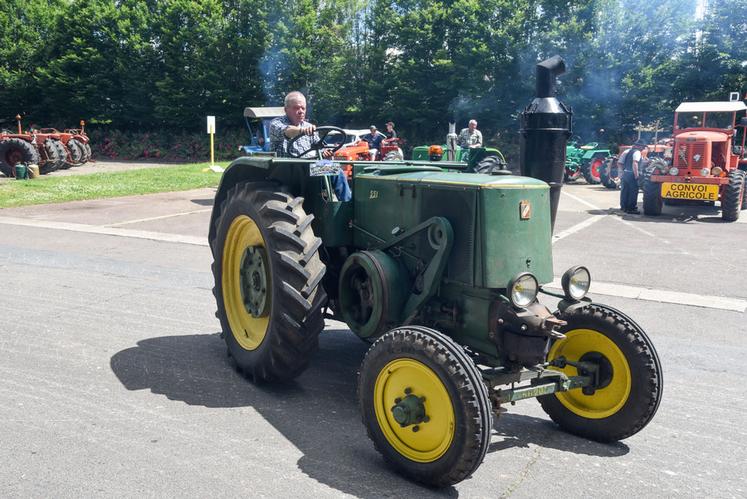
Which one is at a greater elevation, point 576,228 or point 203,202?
point 203,202

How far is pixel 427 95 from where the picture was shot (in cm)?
2945

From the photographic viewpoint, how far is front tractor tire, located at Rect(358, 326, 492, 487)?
2900mm

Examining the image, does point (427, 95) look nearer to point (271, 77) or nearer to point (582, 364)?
point (271, 77)

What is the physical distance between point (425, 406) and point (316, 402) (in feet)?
3.86

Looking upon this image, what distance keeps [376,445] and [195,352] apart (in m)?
2.20

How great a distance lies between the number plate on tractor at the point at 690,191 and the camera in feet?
42.1

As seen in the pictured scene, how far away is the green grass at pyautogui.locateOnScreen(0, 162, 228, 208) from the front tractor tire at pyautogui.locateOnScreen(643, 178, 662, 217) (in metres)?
11.1

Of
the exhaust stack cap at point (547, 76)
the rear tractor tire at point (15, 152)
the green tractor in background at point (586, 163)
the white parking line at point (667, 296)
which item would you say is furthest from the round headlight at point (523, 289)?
the rear tractor tire at point (15, 152)

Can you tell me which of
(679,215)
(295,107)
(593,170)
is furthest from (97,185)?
(295,107)

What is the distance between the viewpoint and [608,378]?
362 cm

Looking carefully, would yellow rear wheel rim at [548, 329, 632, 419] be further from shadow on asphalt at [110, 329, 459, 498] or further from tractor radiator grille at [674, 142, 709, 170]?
tractor radiator grille at [674, 142, 709, 170]

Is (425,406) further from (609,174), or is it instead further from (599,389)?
(609,174)

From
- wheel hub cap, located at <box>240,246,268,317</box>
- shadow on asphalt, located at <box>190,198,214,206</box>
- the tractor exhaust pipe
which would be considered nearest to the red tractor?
shadow on asphalt, located at <box>190,198,214,206</box>

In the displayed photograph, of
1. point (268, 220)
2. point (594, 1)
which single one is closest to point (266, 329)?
point (268, 220)
